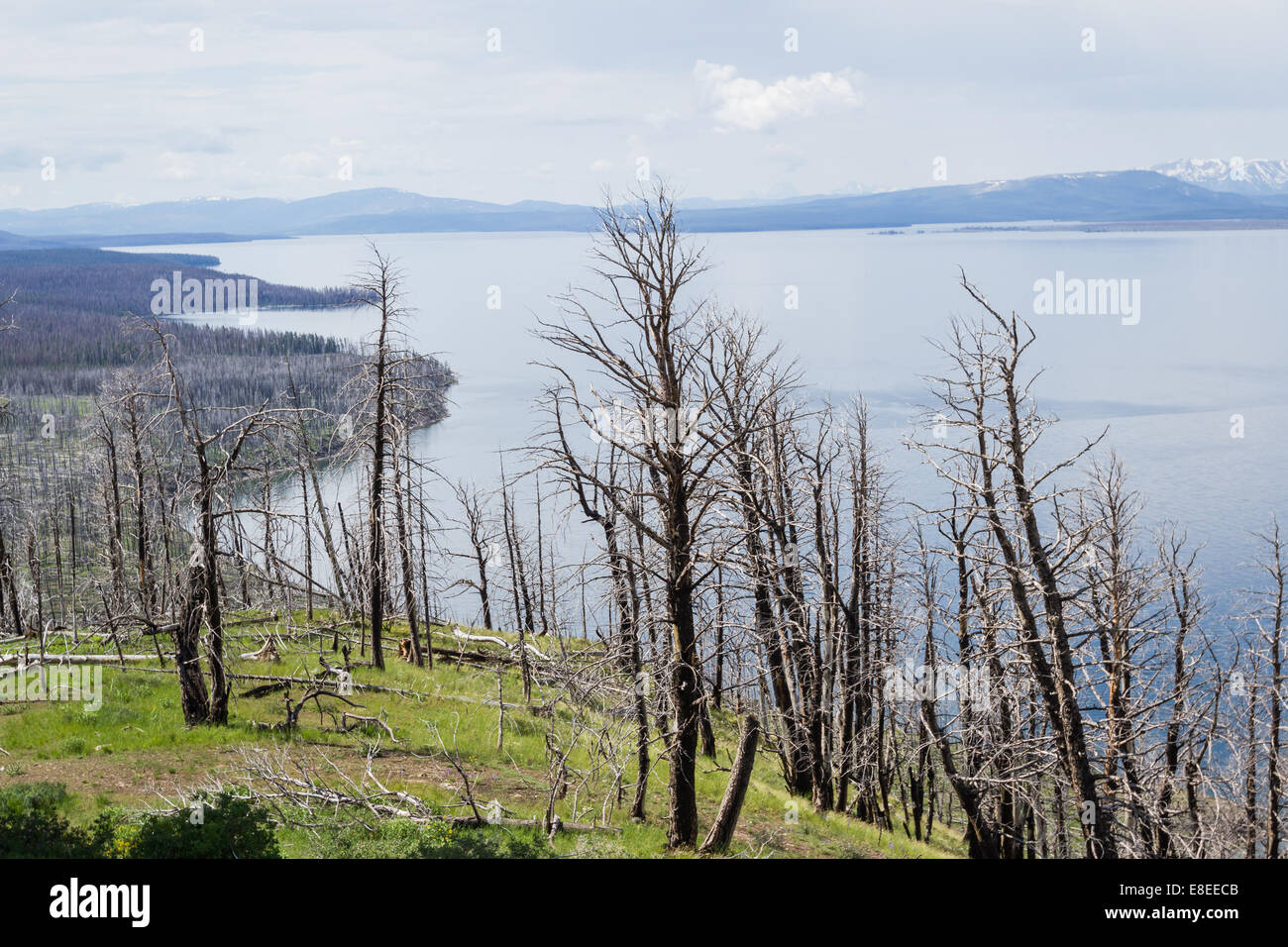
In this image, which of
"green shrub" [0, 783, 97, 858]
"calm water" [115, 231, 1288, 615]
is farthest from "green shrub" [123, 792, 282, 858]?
"calm water" [115, 231, 1288, 615]

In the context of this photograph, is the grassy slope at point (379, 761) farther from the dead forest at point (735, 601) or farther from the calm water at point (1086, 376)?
the calm water at point (1086, 376)

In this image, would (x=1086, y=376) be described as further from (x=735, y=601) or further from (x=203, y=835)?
(x=203, y=835)

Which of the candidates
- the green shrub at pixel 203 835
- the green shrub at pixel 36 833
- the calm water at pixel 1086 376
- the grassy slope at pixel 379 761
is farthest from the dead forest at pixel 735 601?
the calm water at pixel 1086 376

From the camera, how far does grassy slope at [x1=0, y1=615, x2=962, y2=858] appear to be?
640 inches

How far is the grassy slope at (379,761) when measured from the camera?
53.4ft

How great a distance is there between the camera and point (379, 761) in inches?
749

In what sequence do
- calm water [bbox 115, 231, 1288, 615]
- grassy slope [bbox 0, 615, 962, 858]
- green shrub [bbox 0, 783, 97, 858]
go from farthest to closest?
calm water [bbox 115, 231, 1288, 615] < grassy slope [bbox 0, 615, 962, 858] < green shrub [bbox 0, 783, 97, 858]

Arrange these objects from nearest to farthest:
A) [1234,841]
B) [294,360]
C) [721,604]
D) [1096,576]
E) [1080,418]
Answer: [721,604], [1096,576], [1234,841], [1080,418], [294,360]

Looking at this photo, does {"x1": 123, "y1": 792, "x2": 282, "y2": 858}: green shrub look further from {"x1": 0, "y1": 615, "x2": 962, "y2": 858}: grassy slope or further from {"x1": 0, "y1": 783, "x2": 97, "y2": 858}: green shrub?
{"x1": 0, "y1": 615, "x2": 962, "y2": 858}: grassy slope

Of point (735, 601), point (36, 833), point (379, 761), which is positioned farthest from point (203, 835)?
point (735, 601)

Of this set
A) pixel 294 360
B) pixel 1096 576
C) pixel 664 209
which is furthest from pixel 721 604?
pixel 294 360
